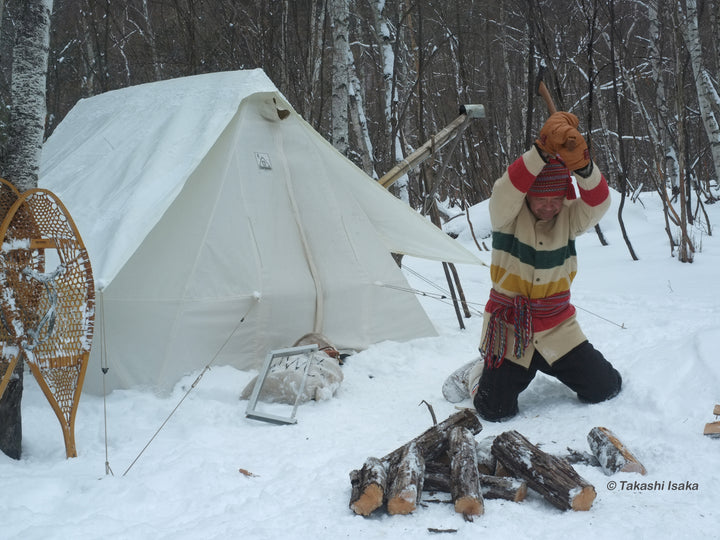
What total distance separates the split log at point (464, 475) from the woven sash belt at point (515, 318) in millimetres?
690

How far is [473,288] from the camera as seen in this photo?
7137 mm

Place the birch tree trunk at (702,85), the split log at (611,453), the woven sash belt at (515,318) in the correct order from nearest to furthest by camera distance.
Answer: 1. the split log at (611,453)
2. the woven sash belt at (515,318)
3. the birch tree trunk at (702,85)

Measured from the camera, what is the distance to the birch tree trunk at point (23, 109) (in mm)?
2763

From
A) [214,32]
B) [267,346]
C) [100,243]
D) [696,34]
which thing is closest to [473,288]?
[267,346]

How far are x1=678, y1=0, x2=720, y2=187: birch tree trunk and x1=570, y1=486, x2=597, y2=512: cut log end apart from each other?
6135 millimetres

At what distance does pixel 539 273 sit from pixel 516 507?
127 cm

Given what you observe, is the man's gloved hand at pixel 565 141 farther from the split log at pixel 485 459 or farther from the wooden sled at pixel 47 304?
the wooden sled at pixel 47 304

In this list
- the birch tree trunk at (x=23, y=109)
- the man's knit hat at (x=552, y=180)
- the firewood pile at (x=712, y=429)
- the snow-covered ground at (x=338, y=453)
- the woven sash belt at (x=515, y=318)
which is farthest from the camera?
the woven sash belt at (x=515, y=318)

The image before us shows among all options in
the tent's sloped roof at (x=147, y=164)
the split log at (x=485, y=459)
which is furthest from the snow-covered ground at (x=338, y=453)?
the tent's sloped roof at (x=147, y=164)

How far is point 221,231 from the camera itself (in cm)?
418

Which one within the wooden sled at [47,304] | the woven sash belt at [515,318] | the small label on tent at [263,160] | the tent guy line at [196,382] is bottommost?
the tent guy line at [196,382]

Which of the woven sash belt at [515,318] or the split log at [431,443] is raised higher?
the woven sash belt at [515,318]

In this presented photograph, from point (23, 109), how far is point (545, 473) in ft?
8.92

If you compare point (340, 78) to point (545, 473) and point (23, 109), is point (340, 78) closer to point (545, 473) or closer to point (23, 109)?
point (23, 109)
